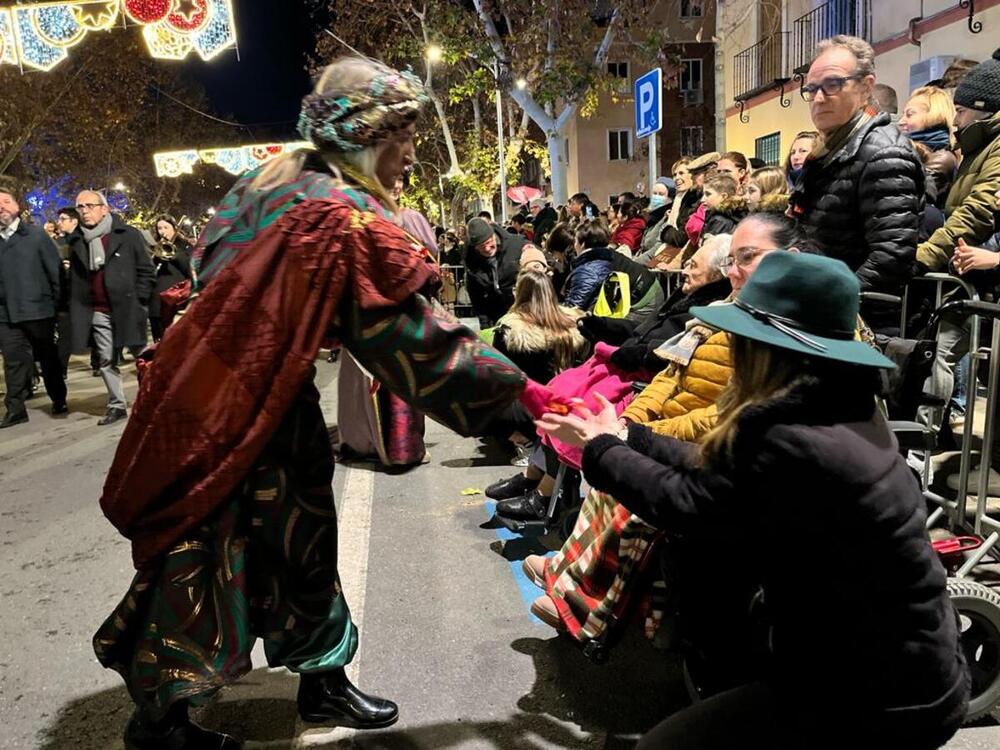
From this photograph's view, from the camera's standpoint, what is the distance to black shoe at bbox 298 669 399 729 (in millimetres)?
2824

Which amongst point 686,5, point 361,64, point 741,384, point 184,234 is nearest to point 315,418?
point 361,64

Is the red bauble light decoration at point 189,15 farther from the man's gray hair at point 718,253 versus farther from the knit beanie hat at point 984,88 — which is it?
the knit beanie hat at point 984,88

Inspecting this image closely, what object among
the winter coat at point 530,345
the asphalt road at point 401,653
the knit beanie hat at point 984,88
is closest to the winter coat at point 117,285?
the asphalt road at point 401,653

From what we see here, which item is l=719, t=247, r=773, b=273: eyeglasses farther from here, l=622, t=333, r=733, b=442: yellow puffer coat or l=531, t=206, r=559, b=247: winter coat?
l=531, t=206, r=559, b=247: winter coat

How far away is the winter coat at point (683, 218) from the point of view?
6512mm

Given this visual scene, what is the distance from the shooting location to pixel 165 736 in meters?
2.51

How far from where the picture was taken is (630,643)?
3.40m

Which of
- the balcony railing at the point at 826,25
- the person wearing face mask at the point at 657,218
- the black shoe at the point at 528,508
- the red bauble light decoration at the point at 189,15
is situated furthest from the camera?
the balcony railing at the point at 826,25

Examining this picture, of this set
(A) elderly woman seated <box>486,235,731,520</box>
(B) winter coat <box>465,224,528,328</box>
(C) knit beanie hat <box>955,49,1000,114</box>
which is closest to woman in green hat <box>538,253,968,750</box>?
(A) elderly woman seated <box>486,235,731,520</box>

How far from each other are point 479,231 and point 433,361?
7362mm

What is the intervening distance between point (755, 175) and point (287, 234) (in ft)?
13.1

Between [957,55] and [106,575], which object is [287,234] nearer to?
[106,575]

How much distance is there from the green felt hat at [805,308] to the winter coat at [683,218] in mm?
4803

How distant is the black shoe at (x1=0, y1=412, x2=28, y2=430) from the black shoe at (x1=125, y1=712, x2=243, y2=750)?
6.53 meters
